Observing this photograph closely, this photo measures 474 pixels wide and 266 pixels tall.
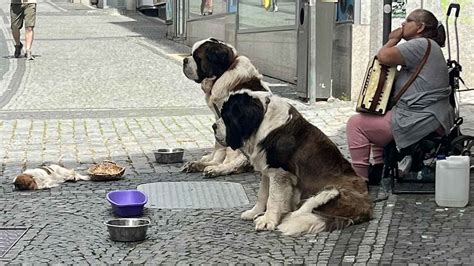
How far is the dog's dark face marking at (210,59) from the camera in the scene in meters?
8.86

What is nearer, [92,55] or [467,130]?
[467,130]

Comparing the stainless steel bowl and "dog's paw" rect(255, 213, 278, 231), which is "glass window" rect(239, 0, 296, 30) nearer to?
"dog's paw" rect(255, 213, 278, 231)

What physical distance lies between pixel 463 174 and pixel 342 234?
125cm

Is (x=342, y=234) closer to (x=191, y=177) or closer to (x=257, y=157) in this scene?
(x=257, y=157)

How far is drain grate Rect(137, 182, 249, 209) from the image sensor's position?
8.22m

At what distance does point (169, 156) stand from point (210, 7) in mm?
13491

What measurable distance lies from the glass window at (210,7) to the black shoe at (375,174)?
40.5ft

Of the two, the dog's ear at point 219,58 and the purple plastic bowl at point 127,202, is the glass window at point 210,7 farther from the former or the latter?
the purple plastic bowl at point 127,202

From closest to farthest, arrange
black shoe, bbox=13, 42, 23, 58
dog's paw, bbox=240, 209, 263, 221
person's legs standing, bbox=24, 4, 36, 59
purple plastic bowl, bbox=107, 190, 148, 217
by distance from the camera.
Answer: dog's paw, bbox=240, 209, 263, 221 → purple plastic bowl, bbox=107, 190, 148, 217 → person's legs standing, bbox=24, 4, 36, 59 → black shoe, bbox=13, 42, 23, 58

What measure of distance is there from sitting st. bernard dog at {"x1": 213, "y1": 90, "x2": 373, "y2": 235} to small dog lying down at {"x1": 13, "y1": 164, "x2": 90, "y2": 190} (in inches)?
88.5

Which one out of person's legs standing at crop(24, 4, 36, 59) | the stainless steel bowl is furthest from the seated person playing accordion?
person's legs standing at crop(24, 4, 36, 59)

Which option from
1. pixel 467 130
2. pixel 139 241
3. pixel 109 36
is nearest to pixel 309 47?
pixel 467 130

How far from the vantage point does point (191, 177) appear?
9.45 meters

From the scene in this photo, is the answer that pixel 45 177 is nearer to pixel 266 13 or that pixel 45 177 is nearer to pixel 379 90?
pixel 379 90
